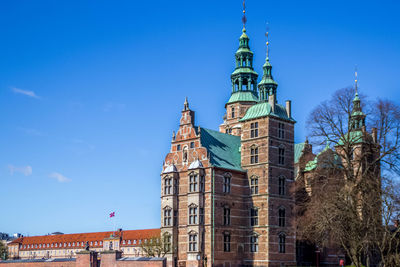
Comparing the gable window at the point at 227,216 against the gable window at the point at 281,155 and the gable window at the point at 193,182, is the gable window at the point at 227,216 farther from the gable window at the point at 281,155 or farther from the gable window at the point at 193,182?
the gable window at the point at 281,155

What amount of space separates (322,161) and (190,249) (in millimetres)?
17013

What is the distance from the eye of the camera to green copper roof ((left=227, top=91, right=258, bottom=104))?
256ft

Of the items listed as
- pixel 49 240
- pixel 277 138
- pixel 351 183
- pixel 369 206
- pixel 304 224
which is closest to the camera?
pixel 369 206

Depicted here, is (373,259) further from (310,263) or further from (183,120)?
(183,120)

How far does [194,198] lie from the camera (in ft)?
204

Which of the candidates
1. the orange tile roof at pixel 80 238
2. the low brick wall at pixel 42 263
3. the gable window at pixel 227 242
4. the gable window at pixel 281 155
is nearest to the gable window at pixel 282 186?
the gable window at pixel 281 155

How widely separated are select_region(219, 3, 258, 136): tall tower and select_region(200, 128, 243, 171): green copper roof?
9.49 m

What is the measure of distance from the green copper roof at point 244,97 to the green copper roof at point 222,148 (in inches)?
403

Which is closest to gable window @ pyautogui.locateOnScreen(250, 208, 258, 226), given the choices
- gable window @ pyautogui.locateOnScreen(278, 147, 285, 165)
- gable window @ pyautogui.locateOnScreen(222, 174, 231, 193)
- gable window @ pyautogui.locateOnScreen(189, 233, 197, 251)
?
gable window @ pyautogui.locateOnScreen(222, 174, 231, 193)

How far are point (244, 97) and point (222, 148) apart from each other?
14.2 m

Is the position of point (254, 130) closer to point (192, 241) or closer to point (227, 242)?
point (227, 242)

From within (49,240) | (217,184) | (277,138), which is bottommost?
(49,240)

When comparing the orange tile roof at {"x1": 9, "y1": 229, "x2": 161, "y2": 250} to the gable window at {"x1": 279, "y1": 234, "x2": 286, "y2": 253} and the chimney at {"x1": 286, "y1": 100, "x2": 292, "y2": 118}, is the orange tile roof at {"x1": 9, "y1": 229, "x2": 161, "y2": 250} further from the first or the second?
the chimney at {"x1": 286, "y1": 100, "x2": 292, "y2": 118}

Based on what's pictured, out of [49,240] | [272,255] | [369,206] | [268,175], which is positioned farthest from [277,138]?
[49,240]
